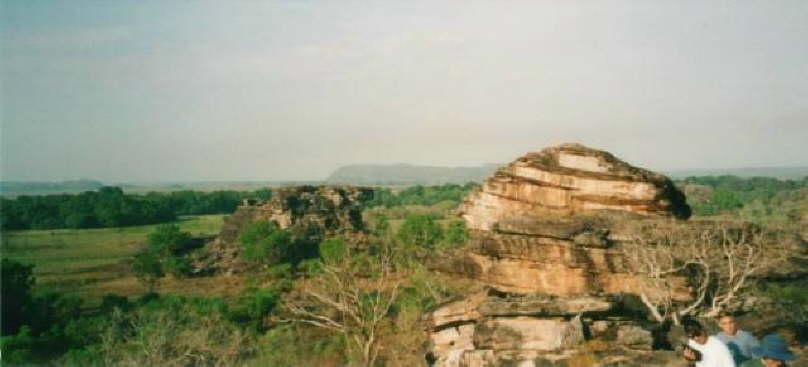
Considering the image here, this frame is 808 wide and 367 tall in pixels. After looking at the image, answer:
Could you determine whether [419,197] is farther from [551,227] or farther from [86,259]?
[551,227]

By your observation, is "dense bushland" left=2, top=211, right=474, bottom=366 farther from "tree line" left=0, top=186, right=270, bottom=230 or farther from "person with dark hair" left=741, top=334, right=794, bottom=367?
"tree line" left=0, top=186, right=270, bottom=230

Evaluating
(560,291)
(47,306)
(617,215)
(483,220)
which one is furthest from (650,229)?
(47,306)

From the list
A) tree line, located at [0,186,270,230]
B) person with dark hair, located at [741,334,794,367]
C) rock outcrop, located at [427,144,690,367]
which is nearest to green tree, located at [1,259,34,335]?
rock outcrop, located at [427,144,690,367]

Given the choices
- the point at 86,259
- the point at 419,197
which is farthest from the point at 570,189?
the point at 419,197

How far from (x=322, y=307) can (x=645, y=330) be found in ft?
90.2

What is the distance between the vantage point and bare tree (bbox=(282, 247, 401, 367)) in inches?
905

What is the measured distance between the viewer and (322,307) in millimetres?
39156

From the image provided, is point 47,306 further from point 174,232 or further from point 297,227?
point 297,227

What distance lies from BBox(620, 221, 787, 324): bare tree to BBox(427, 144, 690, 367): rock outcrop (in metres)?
0.73

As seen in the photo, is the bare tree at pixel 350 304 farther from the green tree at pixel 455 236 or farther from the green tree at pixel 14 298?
the green tree at pixel 14 298

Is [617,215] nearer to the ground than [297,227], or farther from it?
farther from it

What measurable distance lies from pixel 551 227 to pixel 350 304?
17894 mm

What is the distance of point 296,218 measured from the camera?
80.5 metres

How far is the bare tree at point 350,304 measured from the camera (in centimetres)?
2298
